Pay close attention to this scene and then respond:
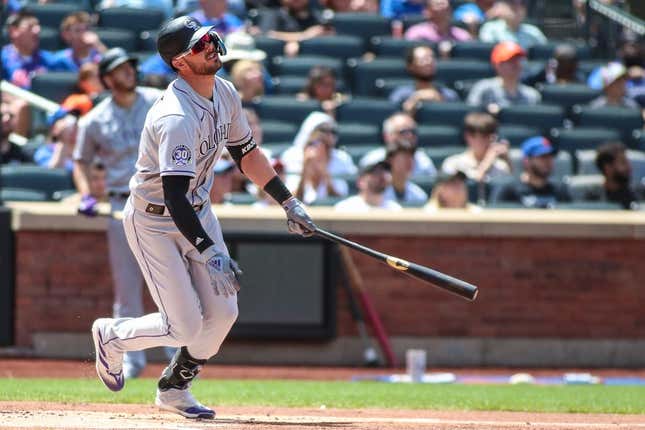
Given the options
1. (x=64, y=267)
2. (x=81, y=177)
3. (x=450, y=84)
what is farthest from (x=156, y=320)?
(x=450, y=84)

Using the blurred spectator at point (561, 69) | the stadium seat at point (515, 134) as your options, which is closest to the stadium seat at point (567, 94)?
the blurred spectator at point (561, 69)

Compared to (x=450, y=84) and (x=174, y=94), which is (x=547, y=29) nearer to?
(x=450, y=84)

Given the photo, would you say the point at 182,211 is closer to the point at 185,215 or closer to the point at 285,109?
the point at 185,215

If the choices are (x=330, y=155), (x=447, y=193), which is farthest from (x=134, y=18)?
(x=447, y=193)

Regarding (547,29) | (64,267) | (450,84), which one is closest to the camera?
(64,267)

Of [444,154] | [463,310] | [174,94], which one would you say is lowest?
[463,310]

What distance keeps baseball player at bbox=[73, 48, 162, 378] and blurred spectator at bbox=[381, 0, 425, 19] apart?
18.7 feet

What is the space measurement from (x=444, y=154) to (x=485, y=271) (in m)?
1.42

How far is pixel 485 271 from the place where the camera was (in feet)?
35.0

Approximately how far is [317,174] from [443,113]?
198 cm

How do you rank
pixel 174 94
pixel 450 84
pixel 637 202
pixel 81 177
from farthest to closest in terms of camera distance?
1. pixel 450 84
2. pixel 637 202
3. pixel 81 177
4. pixel 174 94

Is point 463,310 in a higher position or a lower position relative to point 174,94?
lower

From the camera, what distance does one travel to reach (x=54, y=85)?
12211mm

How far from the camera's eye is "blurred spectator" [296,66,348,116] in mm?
11984
